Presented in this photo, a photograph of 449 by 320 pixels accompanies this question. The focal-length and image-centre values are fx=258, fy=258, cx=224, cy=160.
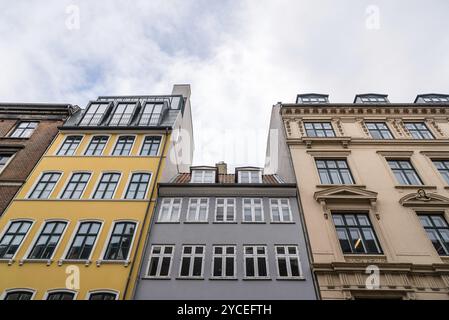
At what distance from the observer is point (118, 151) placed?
1880cm

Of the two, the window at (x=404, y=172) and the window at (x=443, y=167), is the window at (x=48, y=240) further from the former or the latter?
the window at (x=443, y=167)

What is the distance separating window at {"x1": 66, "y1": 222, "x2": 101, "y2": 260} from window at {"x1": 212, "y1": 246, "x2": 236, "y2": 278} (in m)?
6.37

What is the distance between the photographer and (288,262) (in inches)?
508

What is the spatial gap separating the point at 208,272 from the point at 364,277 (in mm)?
7255

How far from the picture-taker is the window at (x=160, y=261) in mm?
12734

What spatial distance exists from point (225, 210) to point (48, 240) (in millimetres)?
9660

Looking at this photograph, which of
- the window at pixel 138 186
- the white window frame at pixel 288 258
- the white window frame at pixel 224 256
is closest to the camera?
the white window frame at pixel 288 258

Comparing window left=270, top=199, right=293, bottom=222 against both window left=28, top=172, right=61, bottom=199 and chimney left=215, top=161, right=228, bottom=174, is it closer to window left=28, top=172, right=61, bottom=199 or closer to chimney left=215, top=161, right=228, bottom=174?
chimney left=215, top=161, right=228, bottom=174

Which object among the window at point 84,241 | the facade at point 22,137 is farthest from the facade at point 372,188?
the facade at point 22,137

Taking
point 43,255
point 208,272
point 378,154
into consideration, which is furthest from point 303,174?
point 43,255

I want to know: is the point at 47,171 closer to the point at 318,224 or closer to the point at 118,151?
the point at 118,151

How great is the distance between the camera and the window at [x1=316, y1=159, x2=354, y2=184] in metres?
16.4

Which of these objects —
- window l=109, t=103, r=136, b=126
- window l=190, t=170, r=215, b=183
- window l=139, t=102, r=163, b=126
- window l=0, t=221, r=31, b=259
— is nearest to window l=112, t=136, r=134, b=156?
window l=109, t=103, r=136, b=126

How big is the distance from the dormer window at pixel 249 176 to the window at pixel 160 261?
6826 millimetres
